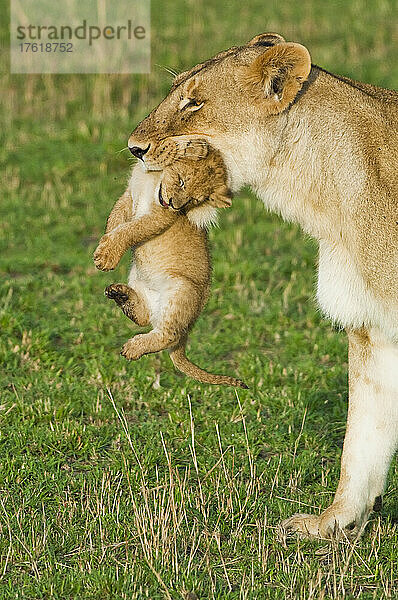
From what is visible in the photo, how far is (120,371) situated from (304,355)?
120cm

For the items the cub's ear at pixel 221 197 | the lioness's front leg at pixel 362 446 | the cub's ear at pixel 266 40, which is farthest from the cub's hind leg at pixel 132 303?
the cub's ear at pixel 266 40

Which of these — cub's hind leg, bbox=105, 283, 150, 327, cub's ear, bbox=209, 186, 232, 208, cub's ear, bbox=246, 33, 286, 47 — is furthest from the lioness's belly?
cub's ear, bbox=246, 33, 286, 47

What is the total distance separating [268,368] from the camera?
6410mm

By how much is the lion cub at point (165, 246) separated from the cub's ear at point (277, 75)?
0.97 feet

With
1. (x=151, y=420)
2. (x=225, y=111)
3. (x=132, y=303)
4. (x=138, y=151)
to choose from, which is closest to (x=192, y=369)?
(x=132, y=303)

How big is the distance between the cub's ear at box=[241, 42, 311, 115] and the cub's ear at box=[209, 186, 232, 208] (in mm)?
358

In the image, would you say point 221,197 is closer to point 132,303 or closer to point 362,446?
point 132,303

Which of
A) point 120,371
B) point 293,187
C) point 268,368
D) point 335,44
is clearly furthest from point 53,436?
point 335,44

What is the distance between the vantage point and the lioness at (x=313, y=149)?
419 cm

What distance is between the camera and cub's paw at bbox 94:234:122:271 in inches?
175

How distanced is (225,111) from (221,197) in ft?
1.13

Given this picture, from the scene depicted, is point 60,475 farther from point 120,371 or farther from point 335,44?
point 335,44

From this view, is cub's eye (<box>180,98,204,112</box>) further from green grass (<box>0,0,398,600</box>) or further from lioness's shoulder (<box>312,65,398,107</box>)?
green grass (<box>0,0,398,600</box>)

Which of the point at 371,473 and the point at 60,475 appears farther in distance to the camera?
the point at 60,475
